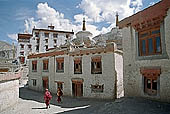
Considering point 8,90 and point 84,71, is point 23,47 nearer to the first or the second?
point 84,71

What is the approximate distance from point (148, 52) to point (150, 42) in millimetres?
661

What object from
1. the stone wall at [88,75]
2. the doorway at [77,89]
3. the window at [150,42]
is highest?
the window at [150,42]

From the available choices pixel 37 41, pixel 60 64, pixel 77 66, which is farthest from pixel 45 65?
pixel 37 41

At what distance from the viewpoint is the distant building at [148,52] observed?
775 cm

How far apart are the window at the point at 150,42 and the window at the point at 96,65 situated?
595cm

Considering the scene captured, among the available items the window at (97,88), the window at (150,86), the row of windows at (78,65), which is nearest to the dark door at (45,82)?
the row of windows at (78,65)

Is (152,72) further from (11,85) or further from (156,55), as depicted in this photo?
(11,85)

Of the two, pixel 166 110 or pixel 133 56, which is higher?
pixel 133 56

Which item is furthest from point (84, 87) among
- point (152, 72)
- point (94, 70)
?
point (152, 72)

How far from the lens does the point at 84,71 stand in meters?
15.6

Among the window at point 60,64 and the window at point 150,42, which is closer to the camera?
the window at point 150,42

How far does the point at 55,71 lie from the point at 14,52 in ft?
104

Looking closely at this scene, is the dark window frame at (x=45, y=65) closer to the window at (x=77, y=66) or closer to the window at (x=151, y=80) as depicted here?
the window at (x=77, y=66)

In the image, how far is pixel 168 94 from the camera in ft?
24.7
